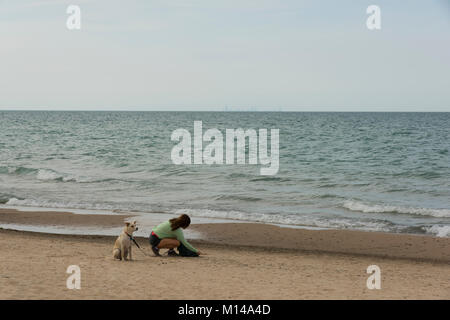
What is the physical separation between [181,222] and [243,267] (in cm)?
153

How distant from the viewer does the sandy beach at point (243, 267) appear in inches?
291

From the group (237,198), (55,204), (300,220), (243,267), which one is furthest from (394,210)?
(55,204)

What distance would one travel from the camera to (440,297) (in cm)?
768

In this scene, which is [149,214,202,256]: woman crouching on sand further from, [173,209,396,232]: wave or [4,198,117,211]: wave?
[4,198,117,211]: wave

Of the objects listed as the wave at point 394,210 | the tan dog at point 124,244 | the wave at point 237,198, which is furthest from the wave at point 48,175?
the tan dog at point 124,244

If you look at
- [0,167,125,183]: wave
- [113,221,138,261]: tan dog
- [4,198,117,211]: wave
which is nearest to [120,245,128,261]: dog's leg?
[113,221,138,261]: tan dog

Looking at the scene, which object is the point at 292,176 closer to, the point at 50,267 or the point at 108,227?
the point at 108,227

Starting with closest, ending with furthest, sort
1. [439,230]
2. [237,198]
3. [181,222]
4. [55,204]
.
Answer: [181,222], [439,230], [55,204], [237,198]

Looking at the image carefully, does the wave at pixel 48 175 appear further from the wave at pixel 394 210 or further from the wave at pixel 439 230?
the wave at pixel 439 230

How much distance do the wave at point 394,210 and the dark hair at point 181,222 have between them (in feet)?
30.1

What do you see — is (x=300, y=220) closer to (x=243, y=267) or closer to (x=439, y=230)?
(x=439, y=230)

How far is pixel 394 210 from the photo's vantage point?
17391 millimetres
